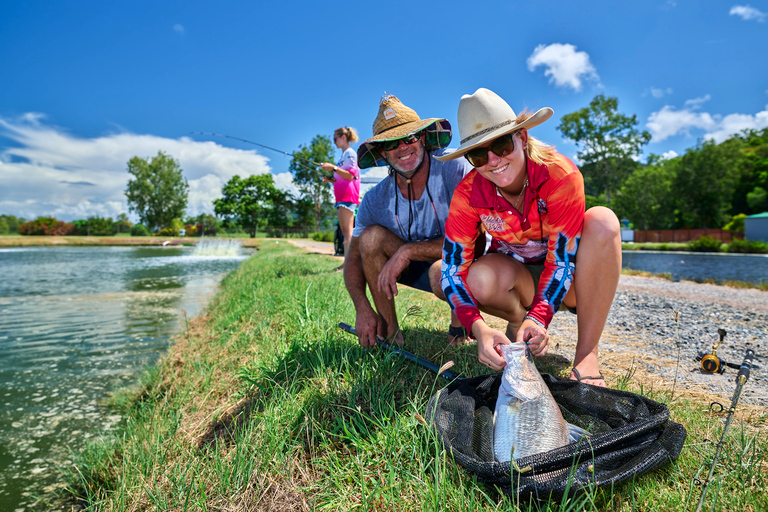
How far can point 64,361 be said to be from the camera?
4.80 meters

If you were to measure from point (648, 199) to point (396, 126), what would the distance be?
174 ft

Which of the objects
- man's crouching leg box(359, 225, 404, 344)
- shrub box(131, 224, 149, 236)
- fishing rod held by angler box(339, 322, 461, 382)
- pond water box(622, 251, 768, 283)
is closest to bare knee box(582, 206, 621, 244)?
fishing rod held by angler box(339, 322, 461, 382)

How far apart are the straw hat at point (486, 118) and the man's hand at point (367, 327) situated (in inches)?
43.6

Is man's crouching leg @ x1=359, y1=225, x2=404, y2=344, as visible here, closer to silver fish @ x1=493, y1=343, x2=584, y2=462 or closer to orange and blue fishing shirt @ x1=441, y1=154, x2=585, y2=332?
orange and blue fishing shirt @ x1=441, y1=154, x2=585, y2=332

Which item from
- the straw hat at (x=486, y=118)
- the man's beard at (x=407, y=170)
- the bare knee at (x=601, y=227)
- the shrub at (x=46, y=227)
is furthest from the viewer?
the shrub at (x=46, y=227)

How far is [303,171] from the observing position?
1993 inches

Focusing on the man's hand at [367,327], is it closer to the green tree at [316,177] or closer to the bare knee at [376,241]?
the bare knee at [376,241]

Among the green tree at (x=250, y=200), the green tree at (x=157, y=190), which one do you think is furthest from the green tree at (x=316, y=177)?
the green tree at (x=157, y=190)

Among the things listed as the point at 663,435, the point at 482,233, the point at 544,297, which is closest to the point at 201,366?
the point at 482,233

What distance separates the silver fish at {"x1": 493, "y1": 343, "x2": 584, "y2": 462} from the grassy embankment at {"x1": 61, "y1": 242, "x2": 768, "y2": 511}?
170mm

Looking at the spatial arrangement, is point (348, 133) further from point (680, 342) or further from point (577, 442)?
point (577, 442)

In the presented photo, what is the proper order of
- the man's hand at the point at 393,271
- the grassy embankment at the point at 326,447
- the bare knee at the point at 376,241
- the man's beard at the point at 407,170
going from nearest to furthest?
the grassy embankment at the point at 326,447 < the man's hand at the point at 393,271 < the man's beard at the point at 407,170 < the bare knee at the point at 376,241

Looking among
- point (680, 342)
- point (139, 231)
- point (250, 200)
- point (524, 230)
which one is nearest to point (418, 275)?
point (524, 230)

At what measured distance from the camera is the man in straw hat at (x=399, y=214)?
2391 mm
